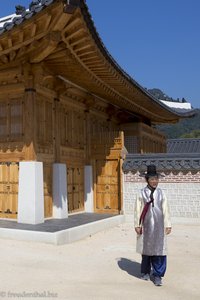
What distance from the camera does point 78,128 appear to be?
11.2 m

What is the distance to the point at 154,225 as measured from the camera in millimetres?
5027

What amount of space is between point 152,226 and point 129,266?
1.15 m

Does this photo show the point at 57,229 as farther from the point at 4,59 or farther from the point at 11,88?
the point at 4,59

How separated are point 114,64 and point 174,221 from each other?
15.6ft

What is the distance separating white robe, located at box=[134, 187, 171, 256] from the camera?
4973mm

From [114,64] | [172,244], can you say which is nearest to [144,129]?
[114,64]

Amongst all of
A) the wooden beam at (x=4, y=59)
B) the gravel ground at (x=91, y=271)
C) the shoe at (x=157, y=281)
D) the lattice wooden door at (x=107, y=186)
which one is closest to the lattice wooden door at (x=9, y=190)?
the gravel ground at (x=91, y=271)

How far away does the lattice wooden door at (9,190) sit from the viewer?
29.5ft

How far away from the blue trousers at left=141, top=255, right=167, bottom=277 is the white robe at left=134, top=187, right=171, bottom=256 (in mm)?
116

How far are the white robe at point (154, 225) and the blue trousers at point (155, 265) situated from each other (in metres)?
0.12

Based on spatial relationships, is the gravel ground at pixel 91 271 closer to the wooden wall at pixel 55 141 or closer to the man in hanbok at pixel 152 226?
the man in hanbok at pixel 152 226

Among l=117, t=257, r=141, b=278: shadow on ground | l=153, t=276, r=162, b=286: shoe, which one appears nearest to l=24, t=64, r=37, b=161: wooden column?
l=117, t=257, r=141, b=278: shadow on ground

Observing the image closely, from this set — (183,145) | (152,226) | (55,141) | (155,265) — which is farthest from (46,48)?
(183,145)

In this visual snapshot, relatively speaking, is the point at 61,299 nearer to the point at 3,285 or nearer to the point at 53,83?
the point at 3,285
